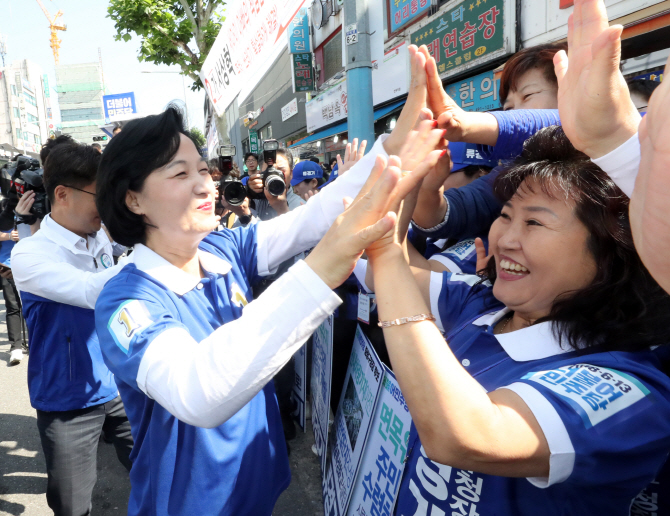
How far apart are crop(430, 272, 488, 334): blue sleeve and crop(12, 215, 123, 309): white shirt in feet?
4.15

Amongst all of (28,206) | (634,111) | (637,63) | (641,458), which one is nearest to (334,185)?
(634,111)

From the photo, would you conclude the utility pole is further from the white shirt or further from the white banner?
the white shirt

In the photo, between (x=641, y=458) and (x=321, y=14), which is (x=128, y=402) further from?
(x=321, y=14)

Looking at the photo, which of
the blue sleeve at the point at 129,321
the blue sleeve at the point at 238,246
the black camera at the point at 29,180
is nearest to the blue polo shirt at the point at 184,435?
the blue sleeve at the point at 129,321

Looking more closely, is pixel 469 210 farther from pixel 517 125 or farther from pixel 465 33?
pixel 465 33

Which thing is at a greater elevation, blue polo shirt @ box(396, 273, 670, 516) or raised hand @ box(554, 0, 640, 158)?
raised hand @ box(554, 0, 640, 158)

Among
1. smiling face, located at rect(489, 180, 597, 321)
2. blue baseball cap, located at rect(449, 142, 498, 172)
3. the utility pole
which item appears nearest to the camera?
smiling face, located at rect(489, 180, 597, 321)

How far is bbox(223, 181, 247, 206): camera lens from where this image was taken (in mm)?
2906

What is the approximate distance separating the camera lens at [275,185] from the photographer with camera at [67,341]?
124 centimetres

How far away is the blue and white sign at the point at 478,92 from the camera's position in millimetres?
6023

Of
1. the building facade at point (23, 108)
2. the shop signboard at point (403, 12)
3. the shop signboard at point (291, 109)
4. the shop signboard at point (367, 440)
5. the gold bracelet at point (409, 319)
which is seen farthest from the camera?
the building facade at point (23, 108)

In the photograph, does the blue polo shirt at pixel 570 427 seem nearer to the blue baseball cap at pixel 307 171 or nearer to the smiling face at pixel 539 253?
the smiling face at pixel 539 253

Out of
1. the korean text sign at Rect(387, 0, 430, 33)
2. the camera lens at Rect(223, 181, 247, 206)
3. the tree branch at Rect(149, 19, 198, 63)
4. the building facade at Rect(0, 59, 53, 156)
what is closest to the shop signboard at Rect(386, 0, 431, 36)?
the korean text sign at Rect(387, 0, 430, 33)

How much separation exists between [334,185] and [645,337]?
0.96m
